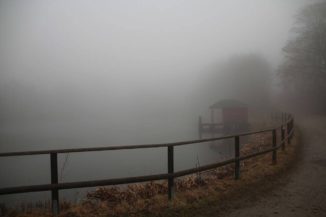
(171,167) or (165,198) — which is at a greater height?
(171,167)

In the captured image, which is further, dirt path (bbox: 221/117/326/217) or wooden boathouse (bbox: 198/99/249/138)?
wooden boathouse (bbox: 198/99/249/138)

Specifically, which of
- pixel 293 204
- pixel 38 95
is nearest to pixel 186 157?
pixel 293 204

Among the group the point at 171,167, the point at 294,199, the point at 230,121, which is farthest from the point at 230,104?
the point at 171,167

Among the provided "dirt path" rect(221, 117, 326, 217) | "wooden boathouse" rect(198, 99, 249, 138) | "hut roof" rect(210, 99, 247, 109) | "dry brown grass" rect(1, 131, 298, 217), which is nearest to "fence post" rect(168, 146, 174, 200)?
"dry brown grass" rect(1, 131, 298, 217)

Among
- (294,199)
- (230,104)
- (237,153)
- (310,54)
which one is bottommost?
(294,199)

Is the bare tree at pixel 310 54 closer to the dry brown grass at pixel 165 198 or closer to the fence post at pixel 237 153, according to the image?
the dry brown grass at pixel 165 198

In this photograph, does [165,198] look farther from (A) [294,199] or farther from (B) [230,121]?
(B) [230,121]

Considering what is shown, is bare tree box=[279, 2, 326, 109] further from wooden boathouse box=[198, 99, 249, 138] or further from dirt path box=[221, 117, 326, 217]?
dirt path box=[221, 117, 326, 217]

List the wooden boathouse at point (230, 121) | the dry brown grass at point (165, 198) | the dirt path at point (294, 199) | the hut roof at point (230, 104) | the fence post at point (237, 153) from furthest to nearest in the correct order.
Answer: the hut roof at point (230, 104) → the wooden boathouse at point (230, 121) → the fence post at point (237, 153) → the dry brown grass at point (165, 198) → the dirt path at point (294, 199)

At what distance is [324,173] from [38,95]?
15324 cm

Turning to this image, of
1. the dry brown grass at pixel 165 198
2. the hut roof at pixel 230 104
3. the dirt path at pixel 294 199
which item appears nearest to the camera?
the dirt path at pixel 294 199

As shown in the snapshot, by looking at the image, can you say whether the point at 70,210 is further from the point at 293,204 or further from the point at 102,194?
the point at 293,204

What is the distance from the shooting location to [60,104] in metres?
158

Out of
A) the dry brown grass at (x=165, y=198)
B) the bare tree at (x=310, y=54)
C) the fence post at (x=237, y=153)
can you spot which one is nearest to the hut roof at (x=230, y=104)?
the bare tree at (x=310, y=54)
